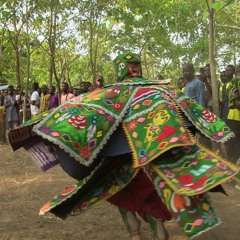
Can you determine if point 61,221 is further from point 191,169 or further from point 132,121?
point 191,169

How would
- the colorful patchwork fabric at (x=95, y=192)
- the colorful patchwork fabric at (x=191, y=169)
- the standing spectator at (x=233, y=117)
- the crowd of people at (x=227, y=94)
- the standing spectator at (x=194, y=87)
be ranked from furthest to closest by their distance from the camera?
the standing spectator at (x=194, y=87) → the crowd of people at (x=227, y=94) → the standing spectator at (x=233, y=117) → the colorful patchwork fabric at (x=95, y=192) → the colorful patchwork fabric at (x=191, y=169)

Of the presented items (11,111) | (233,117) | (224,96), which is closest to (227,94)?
(224,96)

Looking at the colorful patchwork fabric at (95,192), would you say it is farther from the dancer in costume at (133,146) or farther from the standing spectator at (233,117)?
the standing spectator at (233,117)

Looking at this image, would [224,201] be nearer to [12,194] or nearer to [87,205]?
[87,205]

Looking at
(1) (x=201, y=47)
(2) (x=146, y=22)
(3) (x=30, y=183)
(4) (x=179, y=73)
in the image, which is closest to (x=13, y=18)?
(2) (x=146, y=22)

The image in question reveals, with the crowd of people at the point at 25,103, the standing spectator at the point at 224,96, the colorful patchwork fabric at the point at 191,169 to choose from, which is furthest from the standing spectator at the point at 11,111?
the colorful patchwork fabric at the point at 191,169

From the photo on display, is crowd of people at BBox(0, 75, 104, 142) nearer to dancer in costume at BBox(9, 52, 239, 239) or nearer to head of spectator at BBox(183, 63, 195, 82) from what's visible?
head of spectator at BBox(183, 63, 195, 82)

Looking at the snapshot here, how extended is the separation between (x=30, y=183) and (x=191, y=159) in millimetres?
3771

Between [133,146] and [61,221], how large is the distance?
1809 mm

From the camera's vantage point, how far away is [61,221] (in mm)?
3979

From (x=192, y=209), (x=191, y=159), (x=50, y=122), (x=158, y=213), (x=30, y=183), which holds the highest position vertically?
(x=50, y=122)

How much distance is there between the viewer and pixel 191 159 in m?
2.45

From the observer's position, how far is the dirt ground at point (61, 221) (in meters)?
3.57

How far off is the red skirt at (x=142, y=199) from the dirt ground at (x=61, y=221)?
0.59 metres
